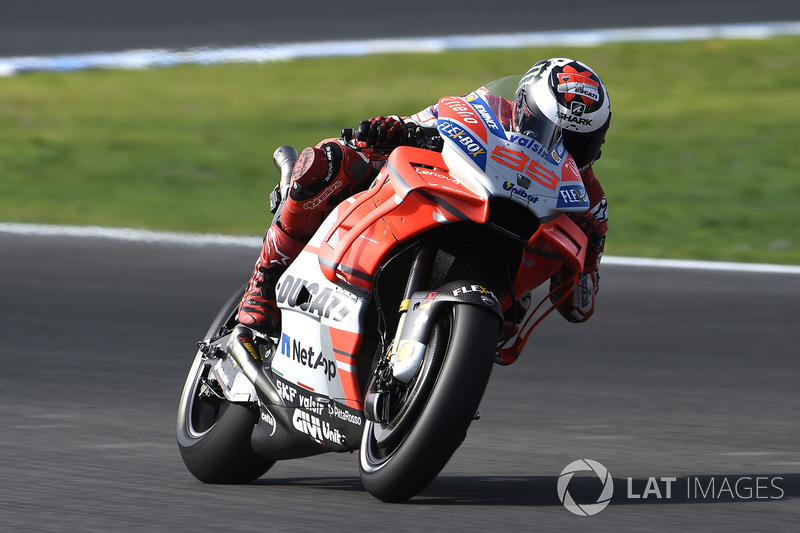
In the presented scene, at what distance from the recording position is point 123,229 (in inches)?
424

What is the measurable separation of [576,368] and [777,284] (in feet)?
8.33

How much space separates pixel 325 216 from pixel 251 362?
547mm

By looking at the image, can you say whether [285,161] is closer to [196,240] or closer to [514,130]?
[514,130]

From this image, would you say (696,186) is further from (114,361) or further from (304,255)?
(304,255)

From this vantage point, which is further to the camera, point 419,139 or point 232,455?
point 232,455

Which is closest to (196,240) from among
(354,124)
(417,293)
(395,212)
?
(354,124)

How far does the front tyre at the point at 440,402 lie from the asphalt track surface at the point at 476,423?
139 mm

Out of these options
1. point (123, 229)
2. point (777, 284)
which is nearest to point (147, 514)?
point (777, 284)

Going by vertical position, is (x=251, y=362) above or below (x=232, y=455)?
above

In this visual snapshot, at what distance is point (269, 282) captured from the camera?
5.02m

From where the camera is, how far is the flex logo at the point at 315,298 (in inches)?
173

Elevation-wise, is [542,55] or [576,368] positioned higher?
[576,368]

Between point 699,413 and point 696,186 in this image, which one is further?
point 696,186

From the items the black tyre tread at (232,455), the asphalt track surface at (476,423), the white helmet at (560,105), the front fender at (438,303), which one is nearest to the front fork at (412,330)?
the front fender at (438,303)
